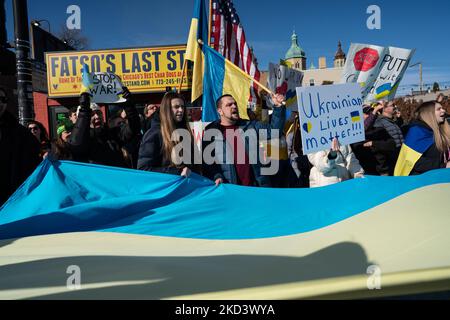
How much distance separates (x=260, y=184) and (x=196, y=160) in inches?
28.2

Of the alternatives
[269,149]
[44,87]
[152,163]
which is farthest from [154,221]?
[44,87]

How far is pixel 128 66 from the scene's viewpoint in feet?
47.6

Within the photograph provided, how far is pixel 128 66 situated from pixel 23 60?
1062cm

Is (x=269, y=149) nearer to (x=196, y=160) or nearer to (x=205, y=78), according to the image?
(x=196, y=160)

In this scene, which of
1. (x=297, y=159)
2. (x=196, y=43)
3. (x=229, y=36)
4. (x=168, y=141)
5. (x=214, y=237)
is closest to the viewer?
(x=214, y=237)

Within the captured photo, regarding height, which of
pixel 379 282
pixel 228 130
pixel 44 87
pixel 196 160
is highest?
pixel 44 87

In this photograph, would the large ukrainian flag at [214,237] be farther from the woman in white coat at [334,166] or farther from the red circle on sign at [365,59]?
the red circle on sign at [365,59]

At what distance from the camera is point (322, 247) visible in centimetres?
239

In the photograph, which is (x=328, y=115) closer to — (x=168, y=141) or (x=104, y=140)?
(x=168, y=141)

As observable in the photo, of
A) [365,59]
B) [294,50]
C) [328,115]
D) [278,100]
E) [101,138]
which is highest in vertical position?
[294,50]

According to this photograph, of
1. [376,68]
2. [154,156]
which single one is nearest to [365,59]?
[376,68]

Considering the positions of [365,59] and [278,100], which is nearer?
[278,100]

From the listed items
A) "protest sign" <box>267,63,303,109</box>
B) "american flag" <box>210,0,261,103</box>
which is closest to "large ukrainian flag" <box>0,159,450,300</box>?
"protest sign" <box>267,63,303,109</box>
